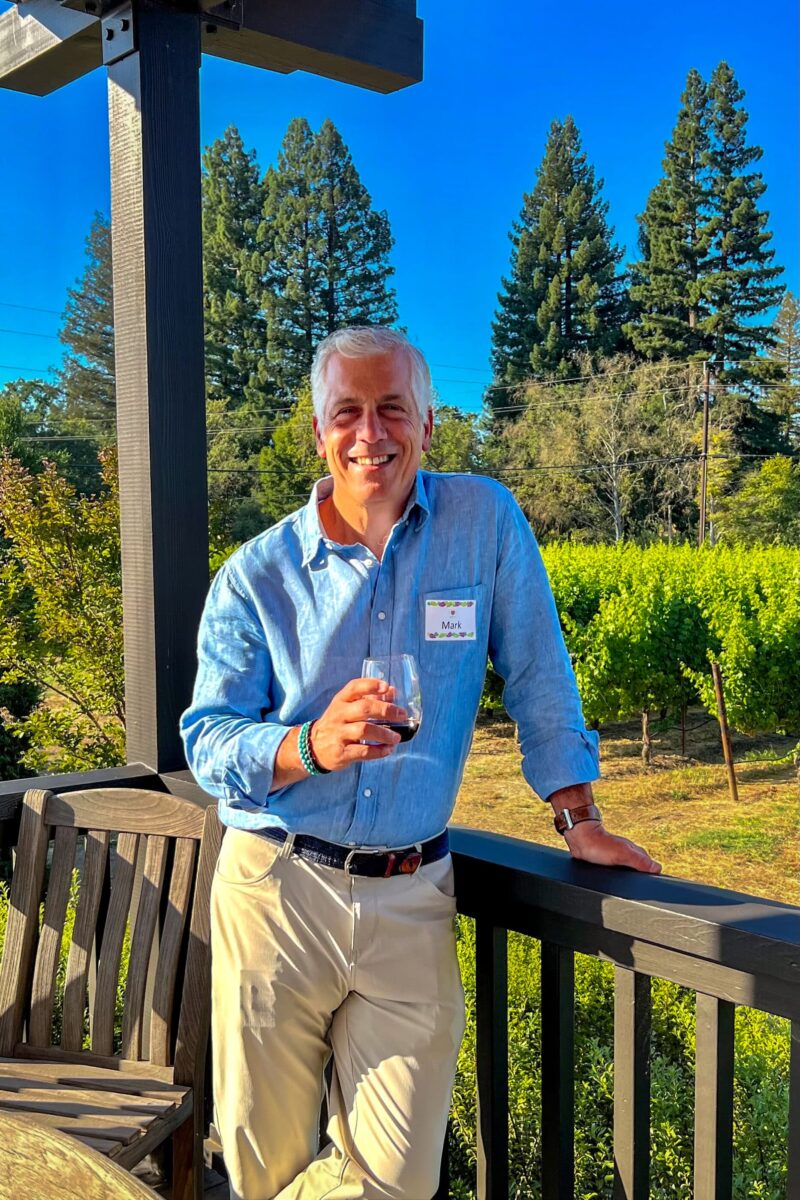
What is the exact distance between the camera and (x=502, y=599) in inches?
54.9

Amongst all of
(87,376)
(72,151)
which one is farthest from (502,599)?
(72,151)

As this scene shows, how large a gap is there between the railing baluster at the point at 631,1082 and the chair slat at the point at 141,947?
0.72 metres

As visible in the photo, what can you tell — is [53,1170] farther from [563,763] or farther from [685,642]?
[685,642]

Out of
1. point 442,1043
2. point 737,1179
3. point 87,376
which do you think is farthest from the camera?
point 87,376

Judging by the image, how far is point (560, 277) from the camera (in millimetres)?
31219

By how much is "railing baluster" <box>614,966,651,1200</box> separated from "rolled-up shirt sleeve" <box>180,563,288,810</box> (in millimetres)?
517

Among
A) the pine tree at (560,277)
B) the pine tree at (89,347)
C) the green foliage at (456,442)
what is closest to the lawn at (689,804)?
the green foliage at (456,442)

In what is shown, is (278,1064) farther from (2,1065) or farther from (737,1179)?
(737,1179)

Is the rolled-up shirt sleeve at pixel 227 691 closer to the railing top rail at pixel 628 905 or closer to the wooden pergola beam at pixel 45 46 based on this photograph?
the railing top rail at pixel 628 905

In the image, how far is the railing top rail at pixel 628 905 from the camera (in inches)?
45.3

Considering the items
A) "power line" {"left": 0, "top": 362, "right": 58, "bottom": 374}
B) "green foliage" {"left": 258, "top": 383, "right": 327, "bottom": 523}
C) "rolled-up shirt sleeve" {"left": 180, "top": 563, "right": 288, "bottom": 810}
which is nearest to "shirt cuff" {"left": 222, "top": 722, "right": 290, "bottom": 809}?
"rolled-up shirt sleeve" {"left": 180, "top": 563, "right": 288, "bottom": 810}

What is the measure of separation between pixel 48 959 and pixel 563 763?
0.94m

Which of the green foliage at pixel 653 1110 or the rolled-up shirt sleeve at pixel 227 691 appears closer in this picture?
the rolled-up shirt sleeve at pixel 227 691

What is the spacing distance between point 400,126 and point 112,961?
3984 centimetres
